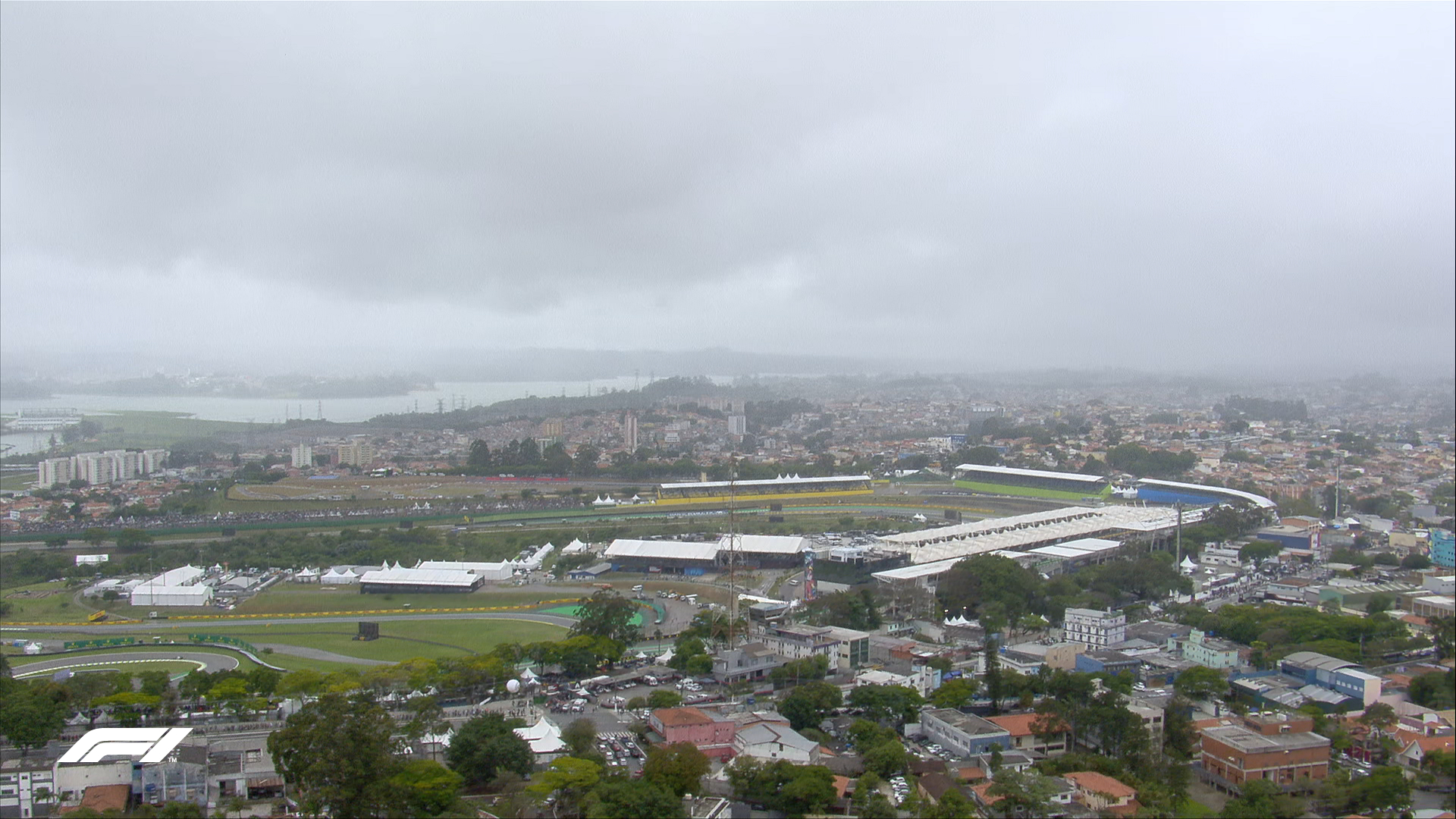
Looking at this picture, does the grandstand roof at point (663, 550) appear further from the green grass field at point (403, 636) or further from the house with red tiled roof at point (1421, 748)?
the house with red tiled roof at point (1421, 748)

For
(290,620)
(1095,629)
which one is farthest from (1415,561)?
(290,620)

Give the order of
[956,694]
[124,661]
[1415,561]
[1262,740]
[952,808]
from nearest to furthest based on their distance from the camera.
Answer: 1. [952,808]
2. [1262,740]
3. [956,694]
4. [124,661]
5. [1415,561]

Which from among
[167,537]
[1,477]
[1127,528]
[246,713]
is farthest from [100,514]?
[1127,528]

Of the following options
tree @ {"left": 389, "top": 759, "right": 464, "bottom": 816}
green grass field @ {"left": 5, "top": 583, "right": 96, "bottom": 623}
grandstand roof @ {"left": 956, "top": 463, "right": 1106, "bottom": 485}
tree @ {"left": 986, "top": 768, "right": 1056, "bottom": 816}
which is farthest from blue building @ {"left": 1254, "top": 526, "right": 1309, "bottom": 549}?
green grass field @ {"left": 5, "top": 583, "right": 96, "bottom": 623}

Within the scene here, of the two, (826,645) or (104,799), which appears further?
(826,645)

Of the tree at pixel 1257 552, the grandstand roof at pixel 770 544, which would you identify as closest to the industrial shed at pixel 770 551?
the grandstand roof at pixel 770 544

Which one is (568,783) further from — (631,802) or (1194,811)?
(1194,811)

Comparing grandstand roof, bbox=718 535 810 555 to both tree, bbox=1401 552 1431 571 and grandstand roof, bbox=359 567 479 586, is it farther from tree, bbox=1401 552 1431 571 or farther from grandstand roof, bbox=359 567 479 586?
tree, bbox=1401 552 1431 571
